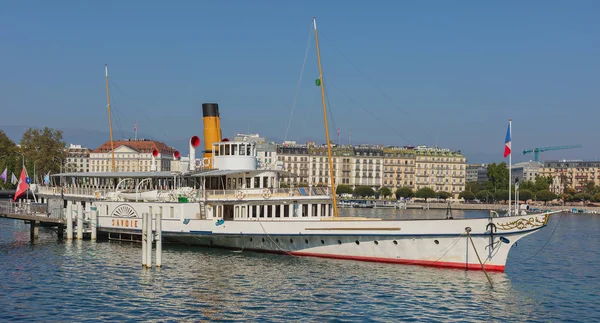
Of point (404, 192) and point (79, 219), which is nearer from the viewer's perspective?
point (79, 219)

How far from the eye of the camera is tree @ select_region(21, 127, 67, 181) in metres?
118

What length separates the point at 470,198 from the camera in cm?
19275

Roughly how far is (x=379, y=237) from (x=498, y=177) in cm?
16201

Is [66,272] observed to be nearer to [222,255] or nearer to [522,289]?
[222,255]

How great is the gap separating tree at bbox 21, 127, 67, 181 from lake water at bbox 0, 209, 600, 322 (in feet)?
253

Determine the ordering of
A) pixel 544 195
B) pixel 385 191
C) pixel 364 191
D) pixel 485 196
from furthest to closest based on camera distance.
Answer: pixel 385 191 < pixel 485 196 < pixel 544 195 < pixel 364 191

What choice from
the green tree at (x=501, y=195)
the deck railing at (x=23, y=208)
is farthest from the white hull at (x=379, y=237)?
the green tree at (x=501, y=195)

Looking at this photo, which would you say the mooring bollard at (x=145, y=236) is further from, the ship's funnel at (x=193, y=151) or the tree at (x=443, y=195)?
the tree at (x=443, y=195)

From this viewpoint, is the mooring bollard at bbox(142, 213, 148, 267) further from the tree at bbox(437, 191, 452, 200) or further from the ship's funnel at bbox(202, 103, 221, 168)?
the tree at bbox(437, 191, 452, 200)

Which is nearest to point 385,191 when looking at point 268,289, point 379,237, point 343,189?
point 343,189

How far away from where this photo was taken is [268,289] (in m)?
33.2

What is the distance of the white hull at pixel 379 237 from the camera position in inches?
1502

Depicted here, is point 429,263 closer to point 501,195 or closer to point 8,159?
point 8,159

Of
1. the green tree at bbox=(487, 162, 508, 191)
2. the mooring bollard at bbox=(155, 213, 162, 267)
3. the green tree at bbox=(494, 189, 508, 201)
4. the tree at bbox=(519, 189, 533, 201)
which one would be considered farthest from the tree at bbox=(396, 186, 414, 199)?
the mooring bollard at bbox=(155, 213, 162, 267)
